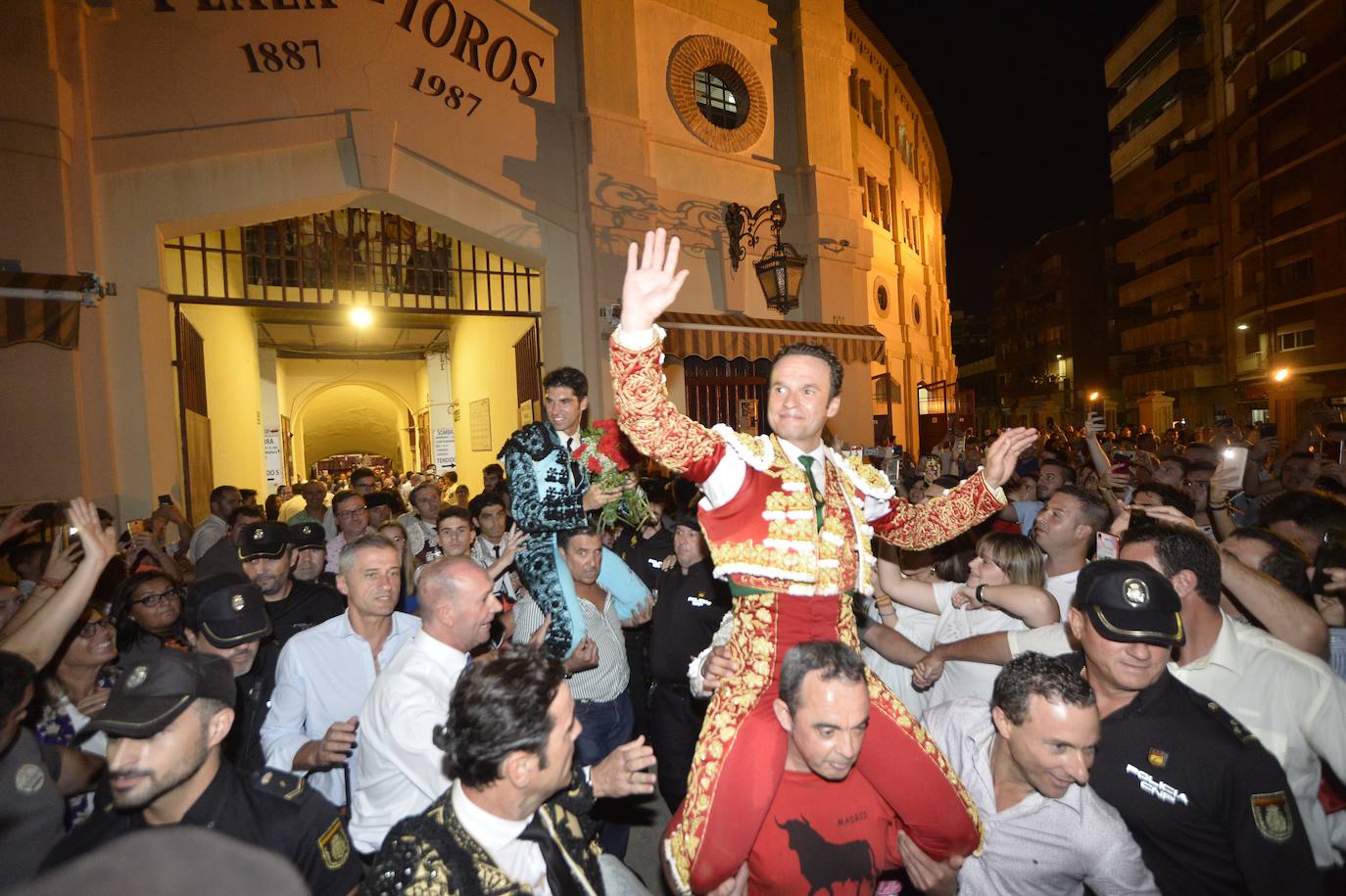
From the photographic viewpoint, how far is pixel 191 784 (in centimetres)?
225

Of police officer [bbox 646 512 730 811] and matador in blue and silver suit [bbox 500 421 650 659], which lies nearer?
matador in blue and silver suit [bbox 500 421 650 659]

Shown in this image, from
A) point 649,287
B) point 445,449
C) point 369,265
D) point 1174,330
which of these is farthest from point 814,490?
point 1174,330

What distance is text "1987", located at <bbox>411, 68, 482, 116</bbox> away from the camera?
946 centimetres

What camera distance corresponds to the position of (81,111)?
8.05 meters

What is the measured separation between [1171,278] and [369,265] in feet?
139

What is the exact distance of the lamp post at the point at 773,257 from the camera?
11.5 m

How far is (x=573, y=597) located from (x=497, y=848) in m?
2.32

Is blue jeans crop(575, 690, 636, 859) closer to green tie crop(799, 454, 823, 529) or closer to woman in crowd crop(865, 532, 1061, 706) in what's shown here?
woman in crowd crop(865, 532, 1061, 706)

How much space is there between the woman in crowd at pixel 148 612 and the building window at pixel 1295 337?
37.8 m

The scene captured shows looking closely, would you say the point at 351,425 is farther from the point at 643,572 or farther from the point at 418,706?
the point at 418,706

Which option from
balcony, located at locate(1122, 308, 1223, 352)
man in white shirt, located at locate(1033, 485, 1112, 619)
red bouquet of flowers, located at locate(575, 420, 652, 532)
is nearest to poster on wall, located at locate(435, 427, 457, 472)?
red bouquet of flowers, located at locate(575, 420, 652, 532)

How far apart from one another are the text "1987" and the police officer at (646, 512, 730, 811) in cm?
778

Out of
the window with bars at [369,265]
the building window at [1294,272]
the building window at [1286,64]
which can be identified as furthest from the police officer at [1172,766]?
the building window at [1286,64]

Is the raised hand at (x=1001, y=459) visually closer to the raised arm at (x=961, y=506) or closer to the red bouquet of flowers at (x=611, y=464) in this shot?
the raised arm at (x=961, y=506)
